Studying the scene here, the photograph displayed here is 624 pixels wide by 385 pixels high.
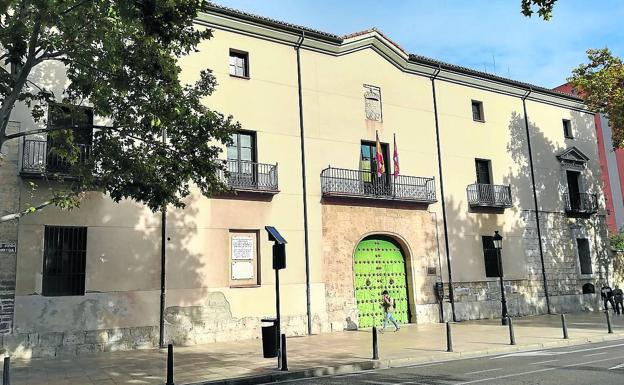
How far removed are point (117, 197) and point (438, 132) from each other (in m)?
14.7

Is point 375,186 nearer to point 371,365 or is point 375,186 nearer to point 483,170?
point 483,170

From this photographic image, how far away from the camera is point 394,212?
19578mm

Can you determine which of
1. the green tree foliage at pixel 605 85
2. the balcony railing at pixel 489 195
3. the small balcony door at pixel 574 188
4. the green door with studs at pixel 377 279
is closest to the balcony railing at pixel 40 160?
the green door with studs at pixel 377 279

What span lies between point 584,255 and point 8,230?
83.5 ft

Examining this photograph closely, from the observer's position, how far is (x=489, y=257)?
72.1 ft

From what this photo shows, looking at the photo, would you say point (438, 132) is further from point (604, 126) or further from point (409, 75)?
point (604, 126)

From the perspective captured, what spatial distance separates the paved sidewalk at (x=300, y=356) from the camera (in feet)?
32.2

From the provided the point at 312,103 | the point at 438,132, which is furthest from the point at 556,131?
the point at 312,103

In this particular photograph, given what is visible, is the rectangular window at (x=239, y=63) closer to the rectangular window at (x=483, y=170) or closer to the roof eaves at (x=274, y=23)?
the roof eaves at (x=274, y=23)

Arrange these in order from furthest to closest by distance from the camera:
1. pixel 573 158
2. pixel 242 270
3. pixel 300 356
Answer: pixel 573 158 < pixel 242 270 < pixel 300 356

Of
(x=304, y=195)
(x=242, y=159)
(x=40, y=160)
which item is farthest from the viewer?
(x=304, y=195)

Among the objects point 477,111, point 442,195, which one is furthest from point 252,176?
point 477,111

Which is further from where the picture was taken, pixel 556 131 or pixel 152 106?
pixel 556 131

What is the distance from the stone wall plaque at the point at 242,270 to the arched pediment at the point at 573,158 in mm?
18005
